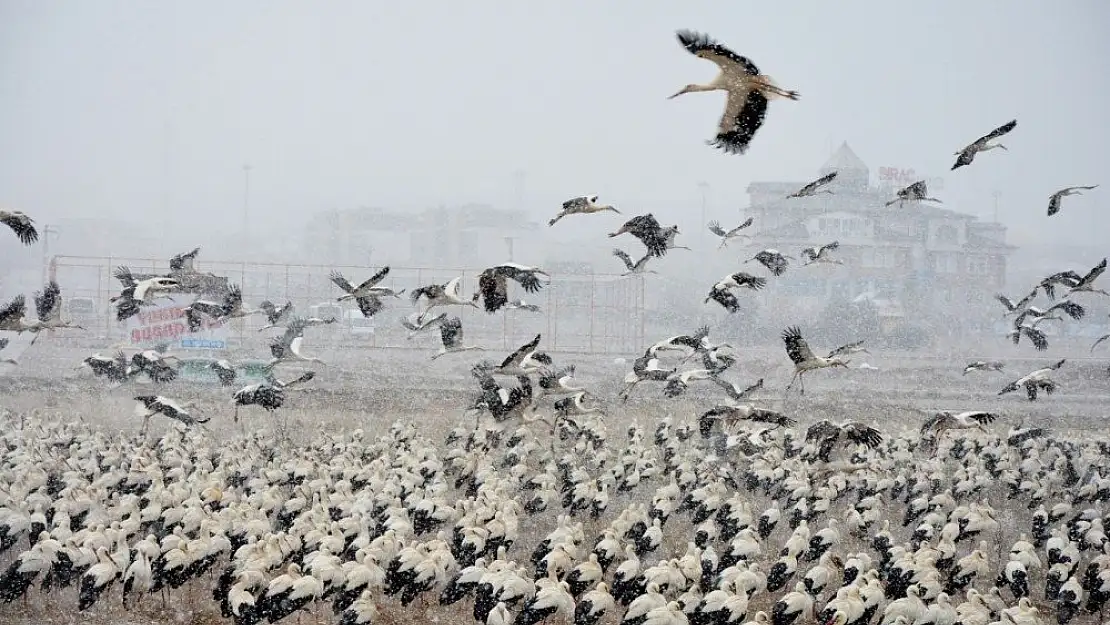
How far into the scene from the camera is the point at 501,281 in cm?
975

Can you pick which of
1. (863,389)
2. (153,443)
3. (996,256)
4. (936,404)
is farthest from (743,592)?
(996,256)

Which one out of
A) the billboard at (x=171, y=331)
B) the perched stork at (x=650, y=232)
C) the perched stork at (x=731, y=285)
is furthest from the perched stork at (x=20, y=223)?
the billboard at (x=171, y=331)

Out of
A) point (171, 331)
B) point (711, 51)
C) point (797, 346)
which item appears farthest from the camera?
point (171, 331)

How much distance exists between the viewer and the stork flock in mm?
7949

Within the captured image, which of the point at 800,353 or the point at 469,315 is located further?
the point at 469,315

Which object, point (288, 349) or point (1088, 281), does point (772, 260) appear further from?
point (288, 349)

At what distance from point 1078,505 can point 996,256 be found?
34.0 metres

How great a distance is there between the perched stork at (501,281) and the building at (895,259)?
103 feet

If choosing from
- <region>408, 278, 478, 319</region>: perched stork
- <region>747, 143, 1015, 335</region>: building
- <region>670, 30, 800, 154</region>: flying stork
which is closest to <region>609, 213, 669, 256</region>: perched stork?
<region>408, 278, 478, 319</region>: perched stork

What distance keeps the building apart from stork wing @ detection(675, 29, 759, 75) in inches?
1353

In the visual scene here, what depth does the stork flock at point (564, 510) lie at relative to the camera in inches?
313

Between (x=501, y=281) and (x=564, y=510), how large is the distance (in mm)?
3079

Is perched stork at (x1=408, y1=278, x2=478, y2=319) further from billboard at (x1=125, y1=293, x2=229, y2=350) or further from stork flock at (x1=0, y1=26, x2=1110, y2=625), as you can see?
billboard at (x1=125, y1=293, x2=229, y2=350)

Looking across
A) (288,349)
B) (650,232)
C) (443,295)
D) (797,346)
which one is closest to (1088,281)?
(797,346)
